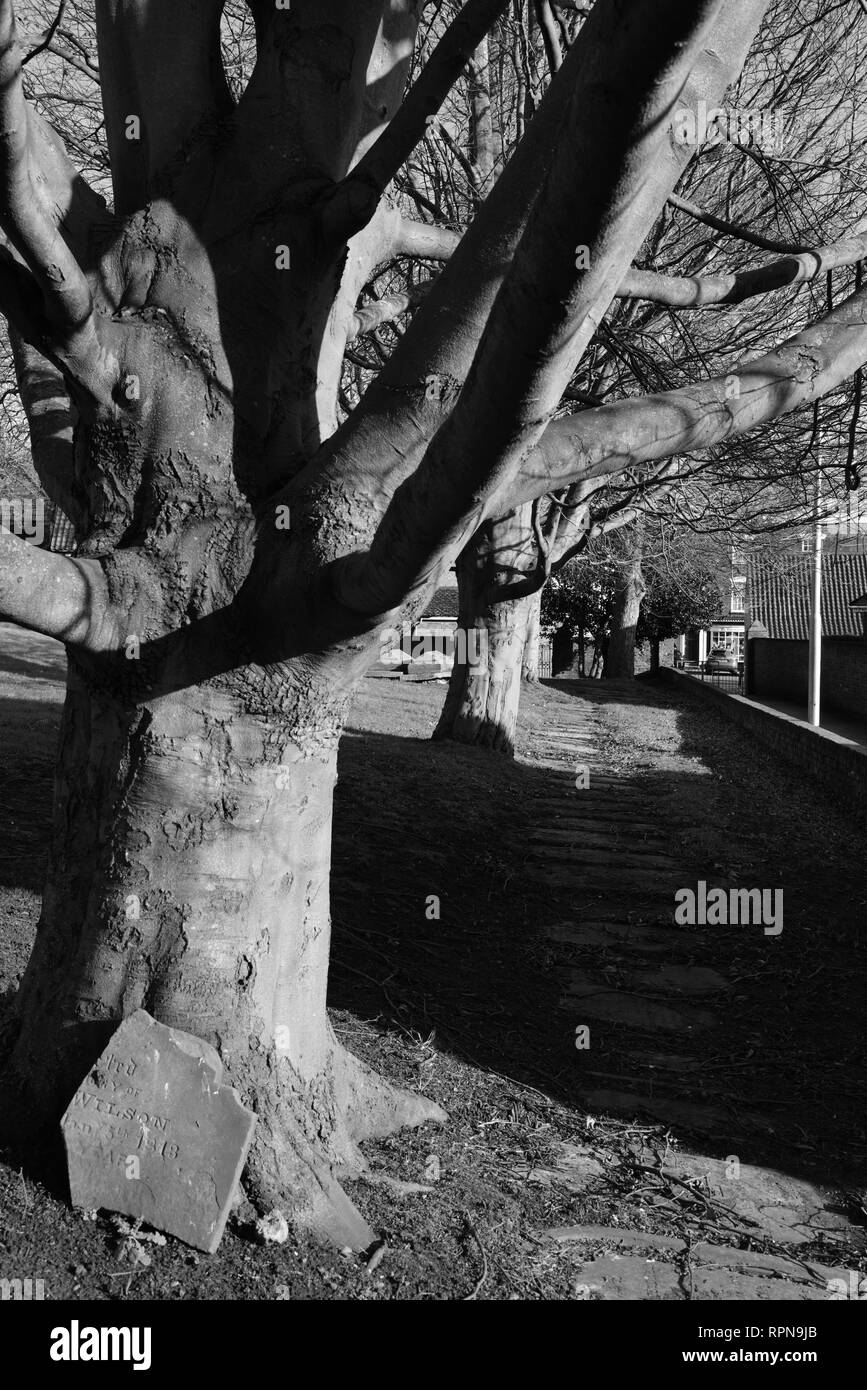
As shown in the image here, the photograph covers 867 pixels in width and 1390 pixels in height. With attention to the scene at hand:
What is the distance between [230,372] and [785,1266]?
130 inches

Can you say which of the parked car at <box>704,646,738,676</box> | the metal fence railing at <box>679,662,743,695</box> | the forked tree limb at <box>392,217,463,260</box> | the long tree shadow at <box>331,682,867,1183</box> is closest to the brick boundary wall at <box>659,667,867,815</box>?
the long tree shadow at <box>331,682,867,1183</box>

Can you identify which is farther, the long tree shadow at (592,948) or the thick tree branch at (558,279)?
the long tree shadow at (592,948)

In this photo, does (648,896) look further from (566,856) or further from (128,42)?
(128,42)

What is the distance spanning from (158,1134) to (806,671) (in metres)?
30.5

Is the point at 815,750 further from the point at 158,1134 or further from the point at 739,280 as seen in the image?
the point at 158,1134

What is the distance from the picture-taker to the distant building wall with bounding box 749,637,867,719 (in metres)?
27.0

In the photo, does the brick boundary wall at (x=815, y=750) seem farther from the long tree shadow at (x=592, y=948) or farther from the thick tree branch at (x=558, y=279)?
the thick tree branch at (x=558, y=279)

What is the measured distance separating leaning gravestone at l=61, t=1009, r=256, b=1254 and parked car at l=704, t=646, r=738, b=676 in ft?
159

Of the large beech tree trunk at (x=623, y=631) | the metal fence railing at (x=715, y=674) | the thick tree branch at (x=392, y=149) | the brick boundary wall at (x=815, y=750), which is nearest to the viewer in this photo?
the thick tree branch at (x=392, y=149)

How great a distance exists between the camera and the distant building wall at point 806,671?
2703cm

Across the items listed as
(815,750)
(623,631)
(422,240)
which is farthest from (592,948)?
(623,631)

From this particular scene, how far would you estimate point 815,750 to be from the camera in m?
13.9

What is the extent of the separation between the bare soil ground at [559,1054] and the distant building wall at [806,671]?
17.7 m

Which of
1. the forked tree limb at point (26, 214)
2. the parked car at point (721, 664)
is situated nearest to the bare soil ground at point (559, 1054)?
the forked tree limb at point (26, 214)
